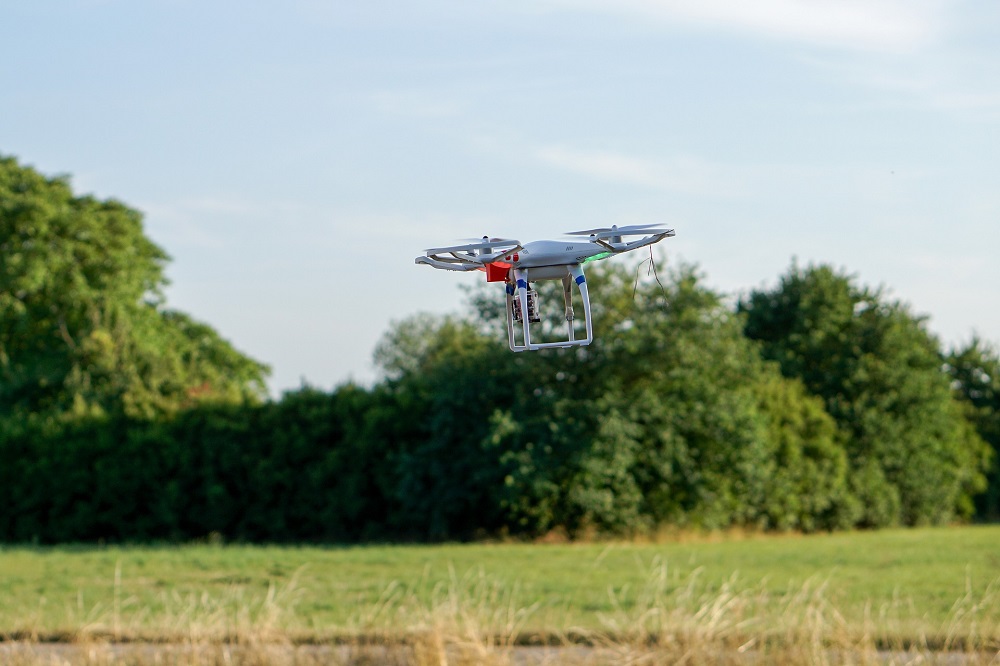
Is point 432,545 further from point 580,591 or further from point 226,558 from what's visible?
point 580,591

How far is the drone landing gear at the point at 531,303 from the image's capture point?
158cm

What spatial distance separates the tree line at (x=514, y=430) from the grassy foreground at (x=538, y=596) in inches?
68.3

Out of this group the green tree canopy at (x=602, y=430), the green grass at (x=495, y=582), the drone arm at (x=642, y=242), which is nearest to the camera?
the drone arm at (x=642, y=242)

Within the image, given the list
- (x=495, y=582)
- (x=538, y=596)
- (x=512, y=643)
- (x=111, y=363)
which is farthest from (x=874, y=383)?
(x=512, y=643)

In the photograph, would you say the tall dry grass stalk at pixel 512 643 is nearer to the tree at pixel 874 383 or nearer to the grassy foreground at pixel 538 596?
the grassy foreground at pixel 538 596

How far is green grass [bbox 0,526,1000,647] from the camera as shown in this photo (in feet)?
41.3

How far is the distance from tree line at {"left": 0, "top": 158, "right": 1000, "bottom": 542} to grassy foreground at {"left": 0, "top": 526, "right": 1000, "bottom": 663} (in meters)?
1.73

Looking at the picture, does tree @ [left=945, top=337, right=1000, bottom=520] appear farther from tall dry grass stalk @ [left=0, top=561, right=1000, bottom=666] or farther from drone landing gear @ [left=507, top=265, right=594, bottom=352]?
drone landing gear @ [left=507, top=265, right=594, bottom=352]

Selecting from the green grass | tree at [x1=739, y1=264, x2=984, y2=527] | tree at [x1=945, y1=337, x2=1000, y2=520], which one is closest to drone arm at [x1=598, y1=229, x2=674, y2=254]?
the green grass

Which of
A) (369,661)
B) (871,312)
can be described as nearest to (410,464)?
(871,312)

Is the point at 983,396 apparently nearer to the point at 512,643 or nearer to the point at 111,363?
the point at 111,363

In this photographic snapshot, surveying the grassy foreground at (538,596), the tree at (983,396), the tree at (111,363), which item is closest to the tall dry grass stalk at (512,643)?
the grassy foreground at (538,596)

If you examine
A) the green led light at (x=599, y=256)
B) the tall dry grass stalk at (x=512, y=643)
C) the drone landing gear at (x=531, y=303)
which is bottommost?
the tall dry grass stalk at (x=512, y=643)

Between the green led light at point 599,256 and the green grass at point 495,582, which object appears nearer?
the green led light at point 599,256
